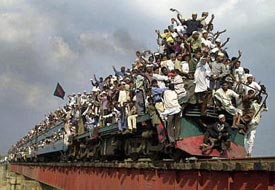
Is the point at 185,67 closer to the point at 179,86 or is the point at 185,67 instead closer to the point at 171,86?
the point at 179,86

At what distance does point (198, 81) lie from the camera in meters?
9.92

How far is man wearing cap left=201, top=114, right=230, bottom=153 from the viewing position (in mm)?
9695

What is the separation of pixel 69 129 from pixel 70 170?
1.63 meters

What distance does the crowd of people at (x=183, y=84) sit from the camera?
394 inches

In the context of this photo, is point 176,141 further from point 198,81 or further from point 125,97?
point 125,97

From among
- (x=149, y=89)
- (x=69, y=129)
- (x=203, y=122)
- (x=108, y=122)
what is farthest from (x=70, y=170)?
(x=203, y=122)

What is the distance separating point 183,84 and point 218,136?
1345 millimetres

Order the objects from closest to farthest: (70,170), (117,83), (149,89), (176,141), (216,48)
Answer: (176,141) → (149,89) → (216,48) → (117,83) → (70,170)

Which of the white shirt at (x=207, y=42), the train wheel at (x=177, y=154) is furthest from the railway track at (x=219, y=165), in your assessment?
the white shirt at (x=207, y=42)

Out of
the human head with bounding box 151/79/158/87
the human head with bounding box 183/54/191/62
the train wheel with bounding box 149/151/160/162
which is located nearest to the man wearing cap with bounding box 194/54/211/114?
the human head with bounding box 183/54/191/62

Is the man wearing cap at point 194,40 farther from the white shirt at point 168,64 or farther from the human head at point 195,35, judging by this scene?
the white shirt at point 168,64

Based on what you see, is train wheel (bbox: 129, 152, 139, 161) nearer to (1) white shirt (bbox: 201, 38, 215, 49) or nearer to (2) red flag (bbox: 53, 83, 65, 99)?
(1) white shirt (bbox: 201, 38, 215, 49)

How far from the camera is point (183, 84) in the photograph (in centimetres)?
1041

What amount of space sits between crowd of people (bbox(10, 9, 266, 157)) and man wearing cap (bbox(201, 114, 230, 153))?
4.6 inches
